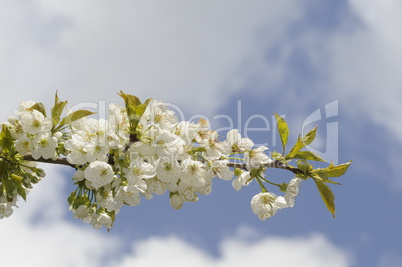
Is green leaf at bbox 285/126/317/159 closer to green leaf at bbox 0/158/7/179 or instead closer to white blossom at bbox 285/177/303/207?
white blossom at bbox 285/177/303/207

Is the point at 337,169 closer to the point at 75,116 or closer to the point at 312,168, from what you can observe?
the point at 312,168

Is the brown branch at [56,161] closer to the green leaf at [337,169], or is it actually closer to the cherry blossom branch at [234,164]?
the cherry blossom branch at [234,164]

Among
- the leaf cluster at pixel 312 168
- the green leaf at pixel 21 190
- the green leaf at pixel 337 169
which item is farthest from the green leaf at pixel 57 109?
the green leaf at pixel 337 169

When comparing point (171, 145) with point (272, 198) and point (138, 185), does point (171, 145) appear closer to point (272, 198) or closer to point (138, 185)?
point (138, 185)

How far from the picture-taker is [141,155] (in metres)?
2.51

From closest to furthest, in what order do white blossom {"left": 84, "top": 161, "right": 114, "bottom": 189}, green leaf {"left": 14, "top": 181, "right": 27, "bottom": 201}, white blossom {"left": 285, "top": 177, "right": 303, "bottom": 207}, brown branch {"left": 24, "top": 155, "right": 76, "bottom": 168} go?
white blossom {"left": 84, "top": 161, "right": 114, "bottom": 189}
brown branch {"left": 24, "top": 155, "right": 76, "bottom": 168}
white blossom {"left": 285, "top": 177, "right": 303, "bottom": 207}
green leaf {"left": 14, "top": 181, "right": 27, "bottom": 201}

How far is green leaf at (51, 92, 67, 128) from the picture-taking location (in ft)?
8.45

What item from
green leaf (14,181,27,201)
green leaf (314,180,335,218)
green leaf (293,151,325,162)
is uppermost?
green leaf (293,151,325,162)

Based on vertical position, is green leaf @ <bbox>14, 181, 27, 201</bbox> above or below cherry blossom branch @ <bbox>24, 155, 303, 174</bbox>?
below

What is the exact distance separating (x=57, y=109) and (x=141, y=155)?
1.61ft

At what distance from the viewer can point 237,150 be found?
2744mm

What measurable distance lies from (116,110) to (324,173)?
1.10 meters

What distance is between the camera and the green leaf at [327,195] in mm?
2637

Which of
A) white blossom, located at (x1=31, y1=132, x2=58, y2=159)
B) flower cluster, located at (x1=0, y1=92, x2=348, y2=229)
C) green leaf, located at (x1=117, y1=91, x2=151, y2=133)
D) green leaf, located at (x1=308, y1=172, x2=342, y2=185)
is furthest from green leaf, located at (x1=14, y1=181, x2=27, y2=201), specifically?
green leaf, located at (x1=308, y1=172, x2=342, y2=185)
